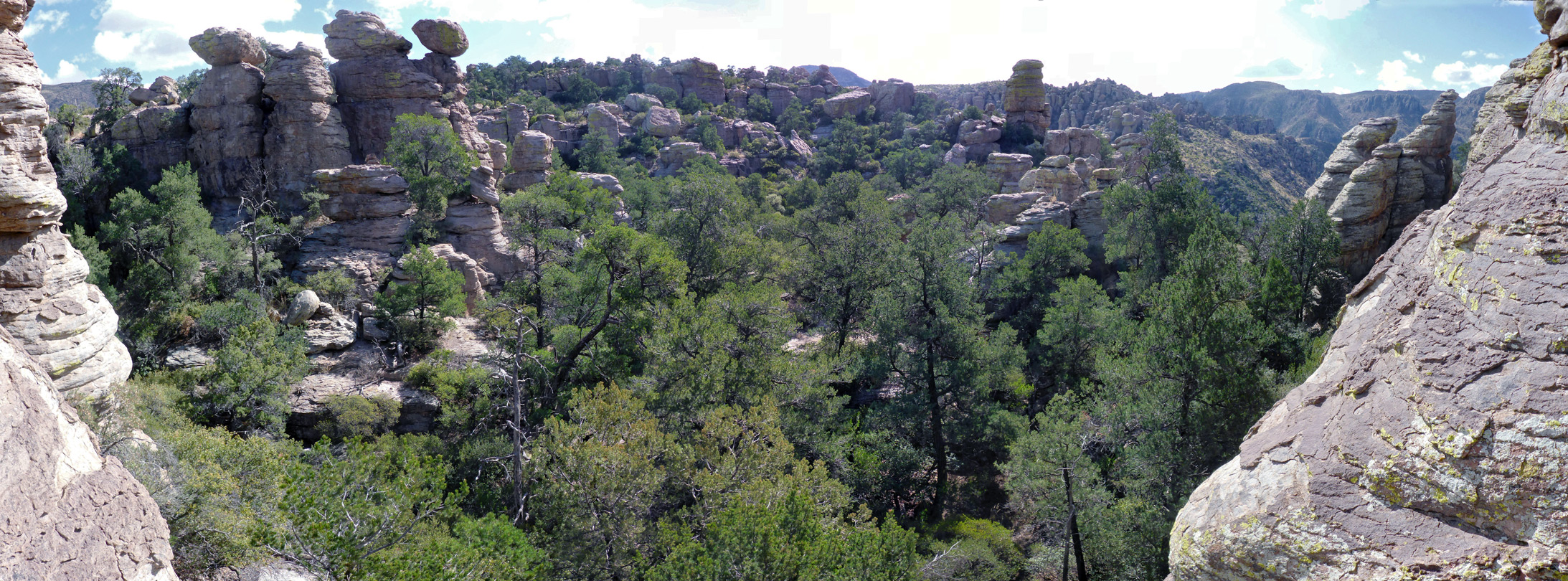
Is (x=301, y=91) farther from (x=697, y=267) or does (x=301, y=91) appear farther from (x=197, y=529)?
(x=197, y=529)

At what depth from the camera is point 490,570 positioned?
12.7 metres

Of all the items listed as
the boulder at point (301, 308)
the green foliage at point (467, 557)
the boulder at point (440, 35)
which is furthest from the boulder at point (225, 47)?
the green foliage at point (467, 557)

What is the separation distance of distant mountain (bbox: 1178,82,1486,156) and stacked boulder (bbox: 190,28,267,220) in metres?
120

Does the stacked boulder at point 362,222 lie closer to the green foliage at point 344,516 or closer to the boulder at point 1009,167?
the green foliage at point 344,516

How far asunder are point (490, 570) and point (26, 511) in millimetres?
6733

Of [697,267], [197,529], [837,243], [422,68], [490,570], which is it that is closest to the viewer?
[490,570]

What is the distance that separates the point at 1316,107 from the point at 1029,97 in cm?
9902

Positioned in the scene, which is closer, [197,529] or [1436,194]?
[197,529]

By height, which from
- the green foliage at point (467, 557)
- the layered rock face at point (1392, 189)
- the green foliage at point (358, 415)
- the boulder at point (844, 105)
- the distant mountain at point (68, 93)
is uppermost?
the boulder at point (844, 105)

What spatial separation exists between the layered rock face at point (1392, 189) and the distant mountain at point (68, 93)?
354 feet

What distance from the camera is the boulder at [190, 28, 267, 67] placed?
120 feet

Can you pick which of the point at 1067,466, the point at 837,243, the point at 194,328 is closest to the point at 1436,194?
the point at 1067,466

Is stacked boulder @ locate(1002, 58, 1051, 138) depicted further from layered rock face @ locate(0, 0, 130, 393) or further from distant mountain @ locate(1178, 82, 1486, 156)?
layered rock face @ locate(0, 0, 130, 393)

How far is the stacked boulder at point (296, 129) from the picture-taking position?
120 feet
